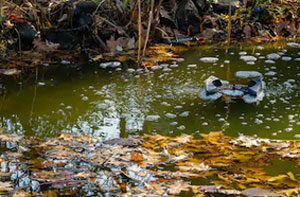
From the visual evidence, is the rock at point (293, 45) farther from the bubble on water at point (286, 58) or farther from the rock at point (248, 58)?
the rock at point (248, 58)

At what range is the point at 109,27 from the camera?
329 cm

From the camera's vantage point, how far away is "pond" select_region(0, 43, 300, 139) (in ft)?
6.11

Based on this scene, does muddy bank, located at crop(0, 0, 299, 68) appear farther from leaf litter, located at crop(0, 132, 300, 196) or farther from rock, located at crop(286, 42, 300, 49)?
leaf litter, located at crop(0, 132, 300, 196)

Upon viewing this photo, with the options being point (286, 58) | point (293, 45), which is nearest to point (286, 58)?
point (286, 58)

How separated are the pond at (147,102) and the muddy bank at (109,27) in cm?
32

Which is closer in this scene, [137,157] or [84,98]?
[137,157]

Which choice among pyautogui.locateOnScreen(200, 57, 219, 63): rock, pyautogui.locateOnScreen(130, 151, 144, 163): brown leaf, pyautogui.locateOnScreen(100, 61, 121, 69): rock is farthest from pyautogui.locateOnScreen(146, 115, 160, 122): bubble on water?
pyautogui.locateOnScreen(200, 57, 219, 63): rock

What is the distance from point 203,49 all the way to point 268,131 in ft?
4.89

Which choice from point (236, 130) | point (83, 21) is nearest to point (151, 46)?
point (83, 21)

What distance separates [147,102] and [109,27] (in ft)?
4.31

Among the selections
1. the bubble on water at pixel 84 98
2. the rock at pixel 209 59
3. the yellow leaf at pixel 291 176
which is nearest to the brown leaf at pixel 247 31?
the rock at pixel 209 59

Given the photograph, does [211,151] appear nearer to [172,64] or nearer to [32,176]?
[32,176]

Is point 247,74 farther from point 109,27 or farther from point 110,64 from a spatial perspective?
point 109,27

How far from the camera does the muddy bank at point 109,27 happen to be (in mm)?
3064
